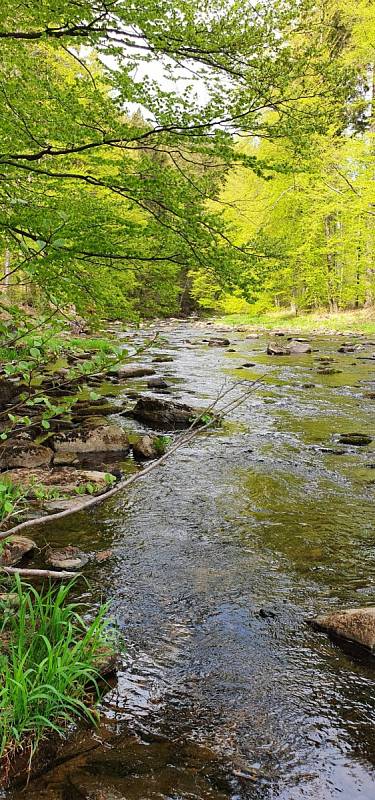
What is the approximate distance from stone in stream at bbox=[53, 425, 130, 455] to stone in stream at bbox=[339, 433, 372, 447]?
339 centimetres

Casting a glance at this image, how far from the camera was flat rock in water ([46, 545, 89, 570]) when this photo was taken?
15.0 ft

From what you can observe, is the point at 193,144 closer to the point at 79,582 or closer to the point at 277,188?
the point at 79,582

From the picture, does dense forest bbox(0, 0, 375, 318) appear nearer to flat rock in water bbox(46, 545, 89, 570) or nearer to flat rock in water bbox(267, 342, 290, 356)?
flat rock in water bbox(46, 545, 89, 570)

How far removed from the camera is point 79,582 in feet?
14.4

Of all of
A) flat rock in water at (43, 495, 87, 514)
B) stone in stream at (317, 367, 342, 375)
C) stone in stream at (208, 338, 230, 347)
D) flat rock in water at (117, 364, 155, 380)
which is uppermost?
stone in stream at (208, 338, 230, 347)

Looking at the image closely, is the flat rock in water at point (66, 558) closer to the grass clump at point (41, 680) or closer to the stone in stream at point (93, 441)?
the grass clump at point (41, 680)

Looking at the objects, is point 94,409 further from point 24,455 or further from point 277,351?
point 277,351

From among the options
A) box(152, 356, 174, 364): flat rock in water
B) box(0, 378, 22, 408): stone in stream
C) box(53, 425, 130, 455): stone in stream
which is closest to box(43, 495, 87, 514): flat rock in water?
box(53, 425, 130, 455): stone in stream

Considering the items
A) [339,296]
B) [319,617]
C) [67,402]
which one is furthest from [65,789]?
[339,296]

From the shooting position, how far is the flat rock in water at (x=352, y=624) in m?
3.51

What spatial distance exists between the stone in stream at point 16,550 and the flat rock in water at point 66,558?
0.18 metres

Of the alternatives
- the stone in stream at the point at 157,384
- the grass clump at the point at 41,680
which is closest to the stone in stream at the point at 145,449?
the grass clump at the point at 41,680

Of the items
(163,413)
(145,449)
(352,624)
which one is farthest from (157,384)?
(352,624)

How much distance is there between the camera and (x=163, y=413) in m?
9.73
